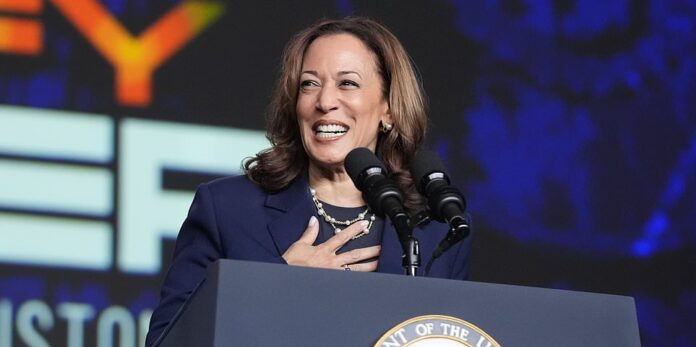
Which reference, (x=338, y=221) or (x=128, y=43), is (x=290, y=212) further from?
(x=128, y=43)

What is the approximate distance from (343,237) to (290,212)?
0.29m

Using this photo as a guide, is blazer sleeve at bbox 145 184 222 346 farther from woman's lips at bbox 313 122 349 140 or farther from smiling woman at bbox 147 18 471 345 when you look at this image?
woman's lips at bbox 313 122 349 140

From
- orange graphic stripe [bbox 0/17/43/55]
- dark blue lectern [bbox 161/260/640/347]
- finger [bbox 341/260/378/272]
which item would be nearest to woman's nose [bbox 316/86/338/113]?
finger [bbox 341/260/378/272]

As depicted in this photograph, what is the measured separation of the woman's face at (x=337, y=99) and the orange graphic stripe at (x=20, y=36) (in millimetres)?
1133

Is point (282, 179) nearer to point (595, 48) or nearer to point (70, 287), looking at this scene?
point (70, 287)

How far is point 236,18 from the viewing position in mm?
3814

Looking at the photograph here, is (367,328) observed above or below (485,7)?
below

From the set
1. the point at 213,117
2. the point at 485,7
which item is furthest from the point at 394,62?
the point at 485,7

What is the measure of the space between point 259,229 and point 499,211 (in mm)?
1602

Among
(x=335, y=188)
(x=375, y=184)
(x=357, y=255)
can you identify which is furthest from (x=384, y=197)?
(x=335, y=188)

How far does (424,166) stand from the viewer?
6.41 ft

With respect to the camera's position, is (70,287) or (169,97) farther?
(169,97)

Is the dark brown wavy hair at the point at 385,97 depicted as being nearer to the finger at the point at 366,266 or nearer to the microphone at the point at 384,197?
the finger at the point at 366,266

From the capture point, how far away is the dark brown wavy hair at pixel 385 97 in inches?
105
